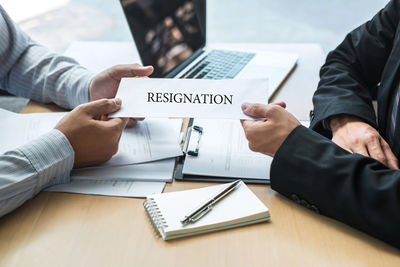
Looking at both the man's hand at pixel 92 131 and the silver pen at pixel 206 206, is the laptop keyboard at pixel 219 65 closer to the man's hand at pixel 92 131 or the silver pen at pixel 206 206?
the man's hand at pixel 92 131

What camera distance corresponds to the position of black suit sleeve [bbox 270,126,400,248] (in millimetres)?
744

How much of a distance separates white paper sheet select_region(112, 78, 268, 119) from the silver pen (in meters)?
0.15

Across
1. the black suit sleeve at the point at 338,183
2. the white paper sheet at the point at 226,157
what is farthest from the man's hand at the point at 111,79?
the black suit sleeve at the point at 338,183

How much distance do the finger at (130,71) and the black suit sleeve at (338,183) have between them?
43 cm

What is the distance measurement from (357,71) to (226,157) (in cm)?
53

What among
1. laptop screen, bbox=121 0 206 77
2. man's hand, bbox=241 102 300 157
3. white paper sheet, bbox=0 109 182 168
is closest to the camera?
man's hand, bbox=241 102 300 157

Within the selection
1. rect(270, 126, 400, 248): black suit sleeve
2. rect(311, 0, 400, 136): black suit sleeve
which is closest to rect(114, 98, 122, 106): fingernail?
rect(270, 126, 400, 248): black suit sleeve

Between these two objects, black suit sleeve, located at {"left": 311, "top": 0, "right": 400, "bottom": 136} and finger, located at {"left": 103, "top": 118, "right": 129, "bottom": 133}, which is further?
black suit sleeve, located at {"left": 311, "top": 0, "right": 400, "bottom": 136}

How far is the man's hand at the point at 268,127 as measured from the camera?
86 centimetres

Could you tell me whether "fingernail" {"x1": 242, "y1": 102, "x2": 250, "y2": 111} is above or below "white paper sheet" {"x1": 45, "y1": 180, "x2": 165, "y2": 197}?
above

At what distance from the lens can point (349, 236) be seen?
2.49ft

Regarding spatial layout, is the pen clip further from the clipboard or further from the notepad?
the clipboard

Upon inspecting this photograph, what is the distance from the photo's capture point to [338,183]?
79 centimetres

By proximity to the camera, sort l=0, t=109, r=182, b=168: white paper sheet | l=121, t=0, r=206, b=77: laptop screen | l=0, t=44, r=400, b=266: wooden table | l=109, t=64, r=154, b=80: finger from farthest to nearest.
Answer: l=121, t=0, r=206, b=77: laptop screen, l=109, t=64, r=154, b=80: finger, l=0, t=109, r=182, b=168: white paper sheet, l=0, t=44, r=400, b=266: wooden table
